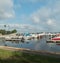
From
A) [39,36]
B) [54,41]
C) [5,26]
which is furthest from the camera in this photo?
[5,26]

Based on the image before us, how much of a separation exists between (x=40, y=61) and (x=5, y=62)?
9.11 feet

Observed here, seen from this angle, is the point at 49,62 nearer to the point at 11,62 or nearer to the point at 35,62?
the point at 35,62

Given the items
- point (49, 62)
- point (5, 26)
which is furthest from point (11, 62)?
point (5, 26)

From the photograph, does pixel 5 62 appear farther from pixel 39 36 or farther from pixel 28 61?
pixel 39 36

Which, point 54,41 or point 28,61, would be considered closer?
point 28,61

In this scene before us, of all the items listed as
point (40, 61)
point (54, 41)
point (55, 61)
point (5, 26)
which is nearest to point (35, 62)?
point (40, 61)

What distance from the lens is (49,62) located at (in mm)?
15656

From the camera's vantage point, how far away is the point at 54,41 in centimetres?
5781

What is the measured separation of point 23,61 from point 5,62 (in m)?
1.44

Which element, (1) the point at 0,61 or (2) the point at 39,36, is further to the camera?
(2) the point at 39,36

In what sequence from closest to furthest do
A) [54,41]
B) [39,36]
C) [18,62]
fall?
[18,62] → [54,41] → [39,36]

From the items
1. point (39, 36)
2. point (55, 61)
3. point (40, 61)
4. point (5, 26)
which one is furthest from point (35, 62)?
point (5, 26)

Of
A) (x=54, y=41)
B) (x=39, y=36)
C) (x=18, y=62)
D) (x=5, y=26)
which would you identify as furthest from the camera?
(x=5, y=26)

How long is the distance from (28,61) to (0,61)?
2283 mm
